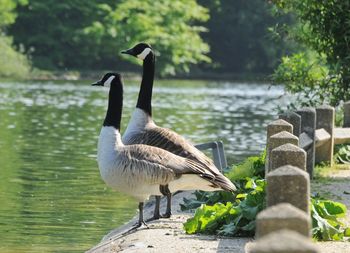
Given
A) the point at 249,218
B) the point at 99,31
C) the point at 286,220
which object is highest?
the point at 286,220

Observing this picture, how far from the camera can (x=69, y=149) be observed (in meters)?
26.0

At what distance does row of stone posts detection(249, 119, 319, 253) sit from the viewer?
5.73 m

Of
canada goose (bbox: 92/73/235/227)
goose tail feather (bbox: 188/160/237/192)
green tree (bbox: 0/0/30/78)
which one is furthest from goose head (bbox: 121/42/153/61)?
green tree (bbox: 0/0/30/78)

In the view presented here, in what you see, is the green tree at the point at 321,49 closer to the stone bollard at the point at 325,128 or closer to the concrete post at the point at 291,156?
the stone bollard at the point at 325,128

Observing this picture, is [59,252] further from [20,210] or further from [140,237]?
[20,210]

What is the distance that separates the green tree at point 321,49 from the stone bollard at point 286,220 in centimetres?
1281

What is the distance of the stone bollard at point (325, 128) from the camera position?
17.1 m

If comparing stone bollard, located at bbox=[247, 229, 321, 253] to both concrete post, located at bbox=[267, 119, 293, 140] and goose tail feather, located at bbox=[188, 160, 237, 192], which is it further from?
concrete post, located at bbox=[267, 119, 293, 140]

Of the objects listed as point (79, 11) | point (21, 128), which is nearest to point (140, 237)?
point (21, 128)

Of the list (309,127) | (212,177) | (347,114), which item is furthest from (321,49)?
(212,177)

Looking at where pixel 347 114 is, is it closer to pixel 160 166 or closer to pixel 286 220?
pixel 160 166

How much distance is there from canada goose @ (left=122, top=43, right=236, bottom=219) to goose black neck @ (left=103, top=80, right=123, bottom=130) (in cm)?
59

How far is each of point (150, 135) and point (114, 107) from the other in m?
0.70

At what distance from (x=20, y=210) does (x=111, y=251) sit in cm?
497
